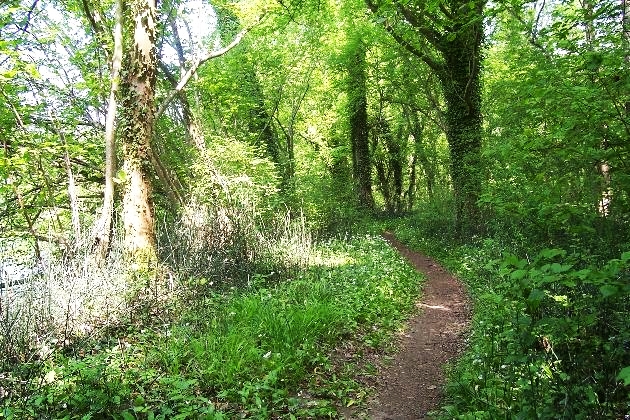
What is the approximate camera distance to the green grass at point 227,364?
3.85 metres

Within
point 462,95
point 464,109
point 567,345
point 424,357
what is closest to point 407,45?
point 462,95

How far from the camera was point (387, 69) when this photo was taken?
19.4 metres

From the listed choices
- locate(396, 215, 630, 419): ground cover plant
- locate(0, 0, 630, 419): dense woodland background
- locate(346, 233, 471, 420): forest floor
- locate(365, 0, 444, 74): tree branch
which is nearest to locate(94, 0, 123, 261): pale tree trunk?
locate(0, 0, 630, 419): dense woodland background

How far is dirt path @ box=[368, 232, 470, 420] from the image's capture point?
4.69 metres

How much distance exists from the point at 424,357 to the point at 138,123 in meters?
6.74

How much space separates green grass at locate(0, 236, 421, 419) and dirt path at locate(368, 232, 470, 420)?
0.34 metres

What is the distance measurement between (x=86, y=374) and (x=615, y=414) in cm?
431

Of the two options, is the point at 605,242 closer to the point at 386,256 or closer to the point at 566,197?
the point at 566,197

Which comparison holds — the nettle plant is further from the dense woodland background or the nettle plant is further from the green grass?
the green grass

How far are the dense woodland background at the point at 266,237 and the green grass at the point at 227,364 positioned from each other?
30 mm

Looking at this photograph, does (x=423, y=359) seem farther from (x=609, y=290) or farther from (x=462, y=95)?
(x=462, y=95)

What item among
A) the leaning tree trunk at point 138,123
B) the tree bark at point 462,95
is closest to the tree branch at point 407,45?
the tree bark at point 462,95

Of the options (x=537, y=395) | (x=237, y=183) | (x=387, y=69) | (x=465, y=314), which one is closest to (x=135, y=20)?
(x=237, y=183)

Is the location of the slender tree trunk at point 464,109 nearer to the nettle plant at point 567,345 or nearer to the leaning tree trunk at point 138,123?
the leaning tree trunk at point 138,123
